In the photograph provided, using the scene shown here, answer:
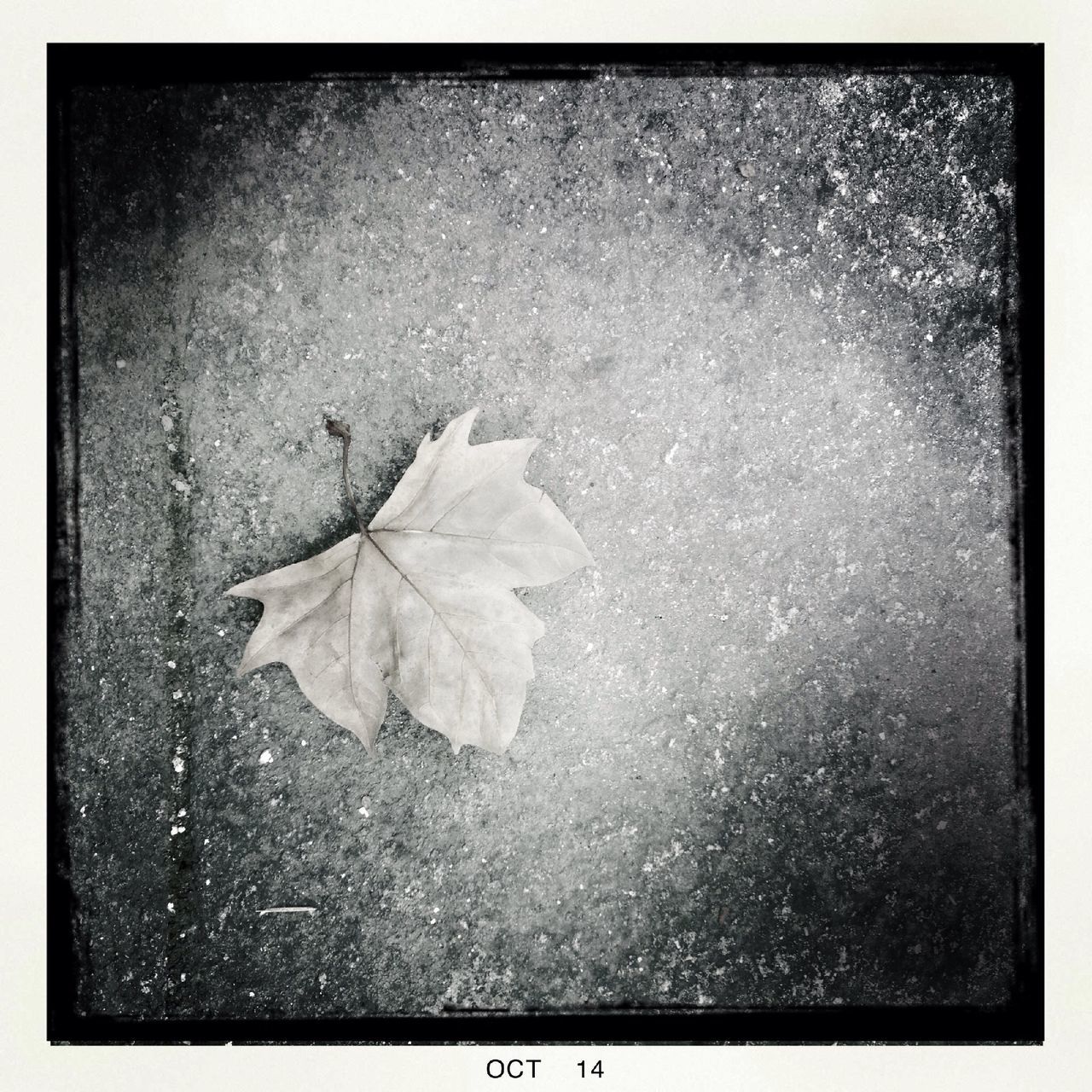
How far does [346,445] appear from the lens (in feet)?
4.47

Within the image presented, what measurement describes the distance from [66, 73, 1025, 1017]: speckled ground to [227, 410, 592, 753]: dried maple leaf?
18cm

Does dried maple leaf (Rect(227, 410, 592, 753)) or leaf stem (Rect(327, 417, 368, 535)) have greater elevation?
leaf stem (Rect(327, 417, 368, 535))

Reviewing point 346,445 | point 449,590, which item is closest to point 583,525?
point 449,590

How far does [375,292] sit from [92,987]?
5.18ft

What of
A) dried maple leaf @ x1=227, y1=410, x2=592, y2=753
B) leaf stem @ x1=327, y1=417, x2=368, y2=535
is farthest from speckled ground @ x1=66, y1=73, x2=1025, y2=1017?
dried maple leaf @ x1=227, y1=410, x2=592, y2=753

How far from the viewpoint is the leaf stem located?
136 cm

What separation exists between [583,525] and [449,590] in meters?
0.33

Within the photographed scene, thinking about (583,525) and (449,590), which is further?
(583,525)

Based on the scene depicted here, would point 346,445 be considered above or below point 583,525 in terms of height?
above

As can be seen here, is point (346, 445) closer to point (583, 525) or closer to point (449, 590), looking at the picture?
point (449, 590)

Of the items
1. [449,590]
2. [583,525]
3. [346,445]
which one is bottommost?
[449,590]

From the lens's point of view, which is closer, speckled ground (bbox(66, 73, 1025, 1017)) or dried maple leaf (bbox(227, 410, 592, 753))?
dried maple leaf (bbox(227, 410, 592, 753))

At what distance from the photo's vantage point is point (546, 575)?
4.17 feet

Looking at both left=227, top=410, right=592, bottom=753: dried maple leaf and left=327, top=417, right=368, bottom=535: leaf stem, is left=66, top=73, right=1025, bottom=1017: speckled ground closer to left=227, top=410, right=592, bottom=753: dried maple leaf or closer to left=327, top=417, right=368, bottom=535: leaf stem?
left=327, top=417, right=368, bottom=535: leaf stem
